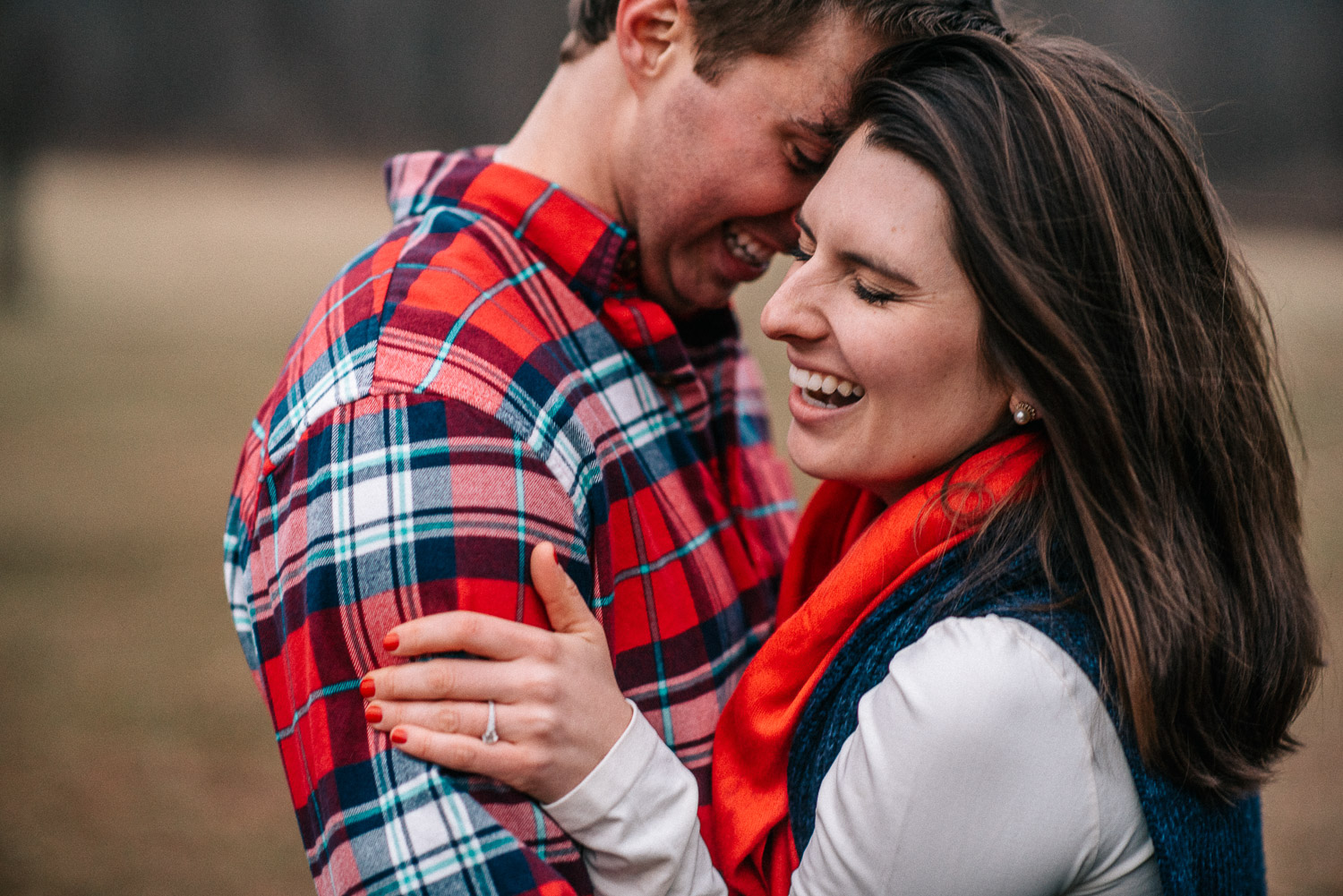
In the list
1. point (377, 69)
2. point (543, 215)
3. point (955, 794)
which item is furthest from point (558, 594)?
point (377, 69)

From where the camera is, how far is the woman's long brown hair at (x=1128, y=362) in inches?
53.4

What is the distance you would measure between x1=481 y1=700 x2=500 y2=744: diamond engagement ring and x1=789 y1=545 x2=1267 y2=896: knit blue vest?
0.49m

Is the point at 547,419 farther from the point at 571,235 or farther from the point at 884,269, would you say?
the point at 884,269

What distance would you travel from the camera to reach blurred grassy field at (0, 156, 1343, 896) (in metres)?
3.72

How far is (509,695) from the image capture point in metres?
1.18

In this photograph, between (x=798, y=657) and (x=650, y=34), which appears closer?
(x=798, y=657)

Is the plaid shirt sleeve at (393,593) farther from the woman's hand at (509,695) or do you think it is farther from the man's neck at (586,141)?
the man's neck at (586,141)

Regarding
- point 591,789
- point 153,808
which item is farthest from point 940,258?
point 153,808

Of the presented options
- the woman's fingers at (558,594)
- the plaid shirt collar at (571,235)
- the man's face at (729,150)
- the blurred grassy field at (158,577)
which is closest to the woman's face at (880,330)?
the man's face at (729,150)

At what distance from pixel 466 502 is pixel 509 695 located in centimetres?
23

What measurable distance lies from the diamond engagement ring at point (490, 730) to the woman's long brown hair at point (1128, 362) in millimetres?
730

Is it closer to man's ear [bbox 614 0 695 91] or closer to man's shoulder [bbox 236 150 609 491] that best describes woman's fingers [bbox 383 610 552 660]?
man's shoulder [bbox 236 150 609 491]

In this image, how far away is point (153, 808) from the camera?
3850mm

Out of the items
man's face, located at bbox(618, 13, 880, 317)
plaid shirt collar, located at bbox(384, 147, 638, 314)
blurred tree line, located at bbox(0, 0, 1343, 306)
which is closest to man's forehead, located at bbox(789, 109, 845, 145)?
man's face, located at bbox(618, 13, 880, 317)
